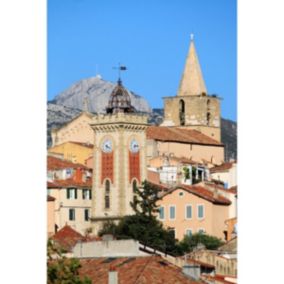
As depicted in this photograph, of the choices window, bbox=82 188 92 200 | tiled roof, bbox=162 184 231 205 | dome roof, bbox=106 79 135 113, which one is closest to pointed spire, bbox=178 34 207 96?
dome roof, bbox=106 79 135 113

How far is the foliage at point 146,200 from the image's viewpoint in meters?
21.8

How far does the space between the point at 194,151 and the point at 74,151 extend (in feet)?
10.4

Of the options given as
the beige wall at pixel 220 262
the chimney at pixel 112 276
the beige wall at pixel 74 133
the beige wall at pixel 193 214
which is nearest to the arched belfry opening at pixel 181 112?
the beige wall at pixel 74 133

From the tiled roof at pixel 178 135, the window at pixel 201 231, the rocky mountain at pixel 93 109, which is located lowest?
the window at pixel 201 231

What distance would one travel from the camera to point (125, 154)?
26.7 meters

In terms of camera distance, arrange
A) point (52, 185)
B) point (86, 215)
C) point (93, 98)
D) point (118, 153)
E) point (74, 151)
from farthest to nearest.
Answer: point (93, 98) < point (74, 151) < point (118, 153) < point (86, 215) < point (52, 185)

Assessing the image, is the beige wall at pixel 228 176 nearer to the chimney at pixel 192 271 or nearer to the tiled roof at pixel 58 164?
the tiled roof at pixel 58 164

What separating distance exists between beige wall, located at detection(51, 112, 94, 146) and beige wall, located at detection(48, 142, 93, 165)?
198cm

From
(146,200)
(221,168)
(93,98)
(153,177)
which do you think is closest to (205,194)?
(146,200)

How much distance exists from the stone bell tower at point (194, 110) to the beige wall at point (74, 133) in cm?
311

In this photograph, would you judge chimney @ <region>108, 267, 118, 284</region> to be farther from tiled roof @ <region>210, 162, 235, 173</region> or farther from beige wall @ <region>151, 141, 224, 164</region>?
beige wall @ <region>151, 141, 224, 164</region>

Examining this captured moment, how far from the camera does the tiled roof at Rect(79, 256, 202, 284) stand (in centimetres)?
702

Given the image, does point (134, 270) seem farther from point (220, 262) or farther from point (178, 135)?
point (178, 135)

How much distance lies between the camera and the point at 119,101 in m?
25.9
